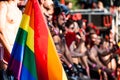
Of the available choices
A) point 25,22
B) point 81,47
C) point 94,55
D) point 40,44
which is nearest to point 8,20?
point 25,22

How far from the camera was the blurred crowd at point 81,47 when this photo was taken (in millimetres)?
10882

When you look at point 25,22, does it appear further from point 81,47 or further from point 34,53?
point 81,47

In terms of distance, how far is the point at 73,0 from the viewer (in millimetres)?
18422

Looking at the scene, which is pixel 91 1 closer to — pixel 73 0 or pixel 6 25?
pixel 73 0

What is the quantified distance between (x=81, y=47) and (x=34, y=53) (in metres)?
7.08

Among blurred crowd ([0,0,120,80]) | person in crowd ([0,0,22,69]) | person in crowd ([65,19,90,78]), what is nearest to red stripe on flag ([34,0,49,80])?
person in crowd ([0,0,22,69])

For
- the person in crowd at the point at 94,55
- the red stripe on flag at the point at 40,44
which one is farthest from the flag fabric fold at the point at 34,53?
the person in crowd at the point at 94,55

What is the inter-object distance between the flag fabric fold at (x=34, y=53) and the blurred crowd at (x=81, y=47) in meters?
3.63

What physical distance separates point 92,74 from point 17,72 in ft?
24.8

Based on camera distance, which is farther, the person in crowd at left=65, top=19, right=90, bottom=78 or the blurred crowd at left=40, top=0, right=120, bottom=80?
the person in crowd at left=65, top=19, right=90, bottom=78

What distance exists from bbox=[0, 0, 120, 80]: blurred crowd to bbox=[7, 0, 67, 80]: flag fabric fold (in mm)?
3631

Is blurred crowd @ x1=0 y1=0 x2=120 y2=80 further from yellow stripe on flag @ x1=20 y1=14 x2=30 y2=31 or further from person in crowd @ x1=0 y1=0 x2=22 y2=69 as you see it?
yellow stripe on flag @ x1=20 y1=14 x2=30 y2=31

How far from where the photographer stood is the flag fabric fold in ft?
19.7

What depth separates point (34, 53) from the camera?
19.9ft
